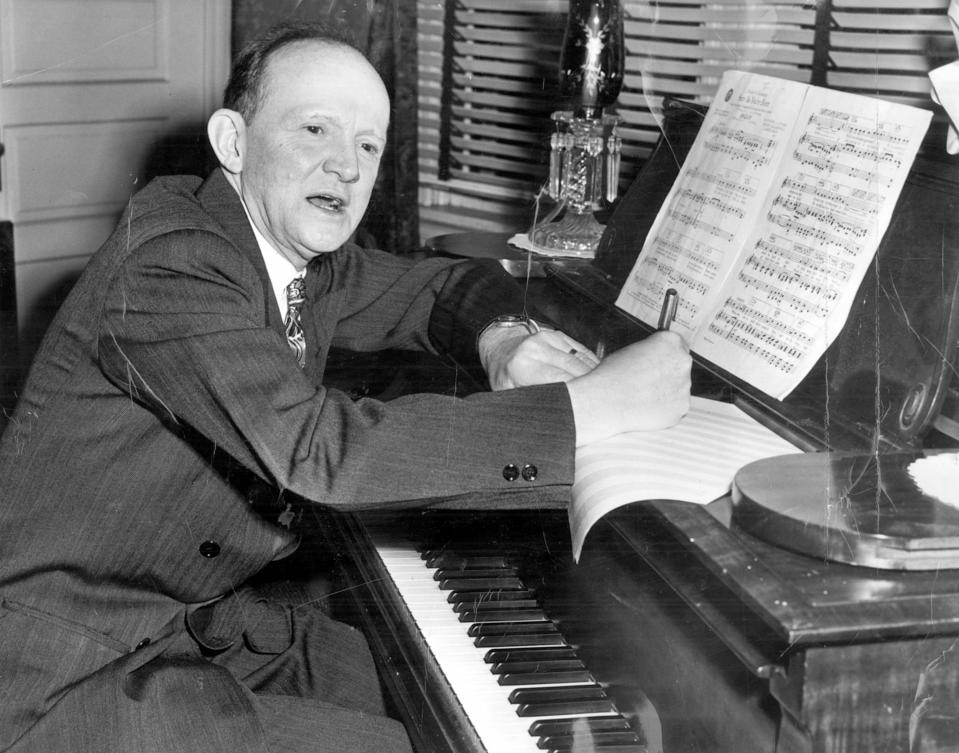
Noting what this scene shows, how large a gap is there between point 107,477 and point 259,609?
A: 301 mm

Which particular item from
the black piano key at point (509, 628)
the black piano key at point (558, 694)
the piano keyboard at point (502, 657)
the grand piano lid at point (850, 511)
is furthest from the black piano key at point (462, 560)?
the grand piano lid at point (850, 511)

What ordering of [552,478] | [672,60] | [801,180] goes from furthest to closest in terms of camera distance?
1. [672,60]
2. [801,180]
3. [552,478]

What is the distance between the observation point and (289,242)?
1435mm

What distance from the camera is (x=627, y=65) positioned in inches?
97.6

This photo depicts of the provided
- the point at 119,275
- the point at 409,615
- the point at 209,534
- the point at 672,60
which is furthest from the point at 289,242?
the point at 672,60

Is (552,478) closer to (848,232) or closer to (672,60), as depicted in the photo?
(848,232)

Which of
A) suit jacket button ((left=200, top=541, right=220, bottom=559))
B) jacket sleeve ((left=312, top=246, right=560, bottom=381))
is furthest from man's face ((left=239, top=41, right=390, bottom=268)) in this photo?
suit jacket button ((left=200, top=541, right=220, bottom=559))

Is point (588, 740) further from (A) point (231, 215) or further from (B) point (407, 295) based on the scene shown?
(B) point (407, 295)

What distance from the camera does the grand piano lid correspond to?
81 cm

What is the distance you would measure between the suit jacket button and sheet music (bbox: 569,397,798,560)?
517mm

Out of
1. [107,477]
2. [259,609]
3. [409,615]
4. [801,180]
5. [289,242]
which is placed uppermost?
[801,180]

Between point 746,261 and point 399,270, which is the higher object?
point 746,261

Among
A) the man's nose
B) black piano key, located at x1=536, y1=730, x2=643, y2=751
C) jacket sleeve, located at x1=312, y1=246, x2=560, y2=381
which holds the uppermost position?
the man's nose

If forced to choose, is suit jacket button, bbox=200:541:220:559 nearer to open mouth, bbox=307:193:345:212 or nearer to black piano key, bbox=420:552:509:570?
black piano key, bbox=420:552:509:570
